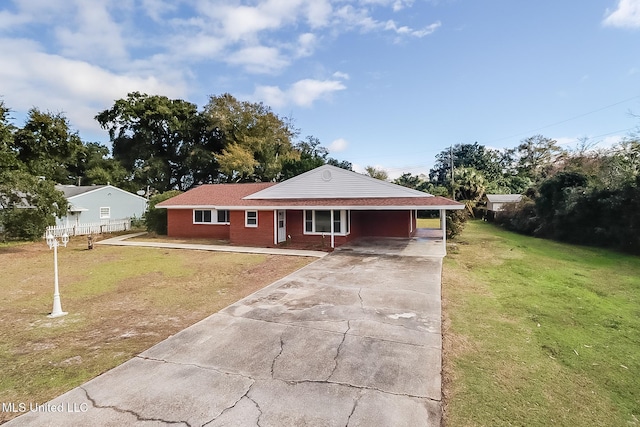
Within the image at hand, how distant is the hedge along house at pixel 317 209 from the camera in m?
16.2

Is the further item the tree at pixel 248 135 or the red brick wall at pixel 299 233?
the tree at pixel 248 135

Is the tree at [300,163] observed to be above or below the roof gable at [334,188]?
above

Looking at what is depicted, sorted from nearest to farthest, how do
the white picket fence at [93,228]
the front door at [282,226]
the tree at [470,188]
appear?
1. the front door at [282,226]
2. the white picket fence at [93,228]
3. the tree at [470,188]

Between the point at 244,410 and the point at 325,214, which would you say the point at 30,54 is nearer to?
the point at 325,214

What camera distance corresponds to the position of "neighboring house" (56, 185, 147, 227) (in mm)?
24797

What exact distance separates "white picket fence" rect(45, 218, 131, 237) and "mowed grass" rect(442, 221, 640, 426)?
24.4 m

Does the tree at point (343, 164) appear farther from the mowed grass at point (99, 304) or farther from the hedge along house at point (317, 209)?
the mowed grass at point (99, 304)

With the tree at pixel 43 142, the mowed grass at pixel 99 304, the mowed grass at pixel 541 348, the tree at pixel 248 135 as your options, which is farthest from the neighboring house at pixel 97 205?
the mowed grass at pixel 541 348

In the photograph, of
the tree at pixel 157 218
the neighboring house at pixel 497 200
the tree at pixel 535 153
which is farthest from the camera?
the tree at pixel 535 153

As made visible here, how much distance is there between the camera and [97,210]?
2675 cm

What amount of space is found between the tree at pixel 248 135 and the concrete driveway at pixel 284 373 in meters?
32.4

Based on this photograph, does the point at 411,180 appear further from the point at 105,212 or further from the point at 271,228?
the point at 105,212

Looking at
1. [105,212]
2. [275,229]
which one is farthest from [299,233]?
[105,212]

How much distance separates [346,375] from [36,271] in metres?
13.2
